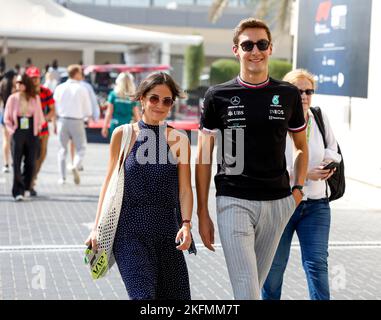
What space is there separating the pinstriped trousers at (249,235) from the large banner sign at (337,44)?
9.12m

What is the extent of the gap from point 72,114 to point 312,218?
8.66 m

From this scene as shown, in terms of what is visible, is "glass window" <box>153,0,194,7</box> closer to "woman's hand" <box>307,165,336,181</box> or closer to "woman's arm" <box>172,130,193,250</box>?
"woman's hand" <box>307,165,336,181</box>

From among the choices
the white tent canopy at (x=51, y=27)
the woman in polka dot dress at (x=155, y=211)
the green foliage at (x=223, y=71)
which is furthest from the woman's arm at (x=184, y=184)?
the green foliage at (x=223, y=71)

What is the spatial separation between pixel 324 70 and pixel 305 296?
28.4 ft

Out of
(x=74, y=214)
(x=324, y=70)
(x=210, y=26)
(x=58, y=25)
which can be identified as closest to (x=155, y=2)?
(x=210, y=26)

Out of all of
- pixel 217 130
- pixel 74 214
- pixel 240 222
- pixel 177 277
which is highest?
pixel 217 130

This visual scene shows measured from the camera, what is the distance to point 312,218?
578cm

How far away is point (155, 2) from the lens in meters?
58.3

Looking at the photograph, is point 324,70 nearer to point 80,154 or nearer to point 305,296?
point 80,154

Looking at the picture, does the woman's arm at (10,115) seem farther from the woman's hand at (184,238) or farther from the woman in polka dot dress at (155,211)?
the woman's hand at (184,238)

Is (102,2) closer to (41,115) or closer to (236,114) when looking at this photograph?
(41,115)

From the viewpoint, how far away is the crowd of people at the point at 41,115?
1223cm

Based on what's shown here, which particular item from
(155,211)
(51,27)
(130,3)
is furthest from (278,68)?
(155,211)

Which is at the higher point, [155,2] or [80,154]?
[155,2]
